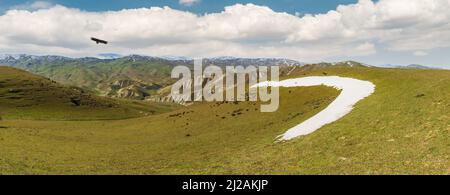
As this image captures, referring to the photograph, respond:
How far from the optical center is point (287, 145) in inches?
1549

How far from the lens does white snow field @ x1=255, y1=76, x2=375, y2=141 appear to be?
4619 centimetres

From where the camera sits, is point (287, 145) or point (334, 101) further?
point (334, 101)

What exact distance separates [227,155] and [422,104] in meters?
21.8

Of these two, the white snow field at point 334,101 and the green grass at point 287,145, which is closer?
the green grass at point 287,145

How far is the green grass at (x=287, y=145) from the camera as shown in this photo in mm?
28688

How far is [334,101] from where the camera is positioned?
59.6 metres

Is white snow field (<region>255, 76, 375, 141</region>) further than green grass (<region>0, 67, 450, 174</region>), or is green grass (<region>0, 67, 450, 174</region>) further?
white snow field (<region>255, 76, 375, 141</region>)

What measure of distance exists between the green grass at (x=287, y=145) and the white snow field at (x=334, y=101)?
1.78 metres

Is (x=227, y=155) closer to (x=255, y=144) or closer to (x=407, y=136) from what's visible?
(x=255, y=144)

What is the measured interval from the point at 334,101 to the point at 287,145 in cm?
2322

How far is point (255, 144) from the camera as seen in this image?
45.1 meters

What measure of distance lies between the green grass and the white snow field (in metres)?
1.78

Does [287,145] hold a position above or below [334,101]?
below
